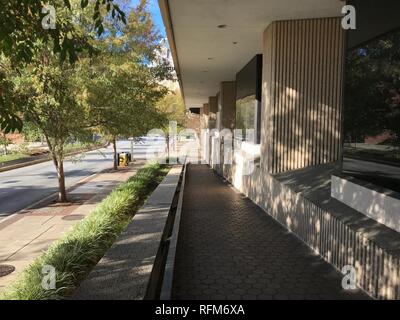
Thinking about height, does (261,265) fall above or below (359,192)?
below

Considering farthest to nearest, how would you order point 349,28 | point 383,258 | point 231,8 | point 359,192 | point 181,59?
point 181,59
point 231,8
point 349,28
point 359,192
point 383,258

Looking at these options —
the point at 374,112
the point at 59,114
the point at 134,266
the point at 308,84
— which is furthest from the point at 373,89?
the point at 59,114

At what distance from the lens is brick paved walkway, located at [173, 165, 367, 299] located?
5.52m

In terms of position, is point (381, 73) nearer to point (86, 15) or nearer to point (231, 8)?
point (231, 8)

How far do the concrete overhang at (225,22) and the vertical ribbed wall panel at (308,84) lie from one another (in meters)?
0.40

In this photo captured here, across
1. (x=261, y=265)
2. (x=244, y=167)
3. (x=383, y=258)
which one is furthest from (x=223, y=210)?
(x=383, y=258)

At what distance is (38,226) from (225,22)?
7.16m

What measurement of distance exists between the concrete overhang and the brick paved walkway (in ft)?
14.6

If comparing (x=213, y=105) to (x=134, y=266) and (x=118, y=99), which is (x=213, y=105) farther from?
(x=134, y=266)

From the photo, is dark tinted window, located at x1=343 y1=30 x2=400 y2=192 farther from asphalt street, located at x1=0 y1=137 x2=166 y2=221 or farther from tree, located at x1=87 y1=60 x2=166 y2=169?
asphalt street, located at x1=0 y1=137 x2=166 y2=221

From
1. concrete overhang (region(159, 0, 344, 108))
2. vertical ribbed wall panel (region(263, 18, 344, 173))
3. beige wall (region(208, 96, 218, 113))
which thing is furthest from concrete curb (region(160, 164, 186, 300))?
beige wall (region(208, 96, 218, 113))

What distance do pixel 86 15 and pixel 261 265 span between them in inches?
371
